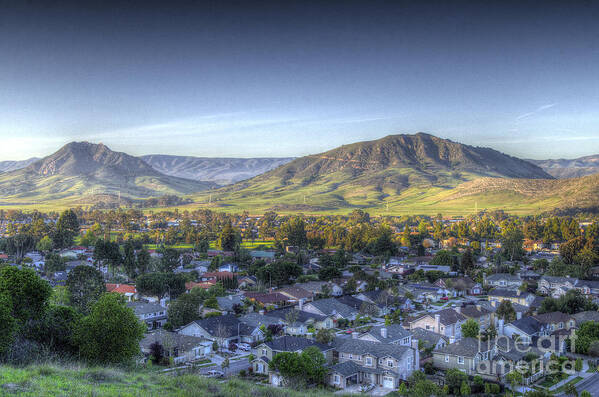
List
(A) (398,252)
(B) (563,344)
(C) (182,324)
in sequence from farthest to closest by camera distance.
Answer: (A) (398,252)
(C) (182,324)
(B) (563,344)

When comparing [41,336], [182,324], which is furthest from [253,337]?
[41,336]

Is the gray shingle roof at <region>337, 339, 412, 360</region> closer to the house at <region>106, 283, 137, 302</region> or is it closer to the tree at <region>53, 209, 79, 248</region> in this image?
the house at <region>106, 283, 137, 302</region>

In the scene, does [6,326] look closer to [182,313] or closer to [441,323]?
[182,313]

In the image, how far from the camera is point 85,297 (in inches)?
1272

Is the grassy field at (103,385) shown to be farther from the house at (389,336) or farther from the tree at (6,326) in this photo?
the house at (389,336)

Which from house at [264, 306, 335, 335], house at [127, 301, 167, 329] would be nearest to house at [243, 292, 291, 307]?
house at [264, 306, 335, 335]

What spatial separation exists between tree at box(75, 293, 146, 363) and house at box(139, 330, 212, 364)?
7.49 metres

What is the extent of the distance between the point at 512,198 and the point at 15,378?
552ft

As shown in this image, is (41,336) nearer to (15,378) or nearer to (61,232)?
(15,378)

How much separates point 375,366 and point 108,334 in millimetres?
12384

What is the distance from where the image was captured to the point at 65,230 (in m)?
71.2

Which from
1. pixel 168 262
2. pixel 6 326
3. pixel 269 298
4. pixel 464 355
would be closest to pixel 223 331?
pixel 269 298

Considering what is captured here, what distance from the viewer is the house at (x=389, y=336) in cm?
2590

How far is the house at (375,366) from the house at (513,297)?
19.6m
